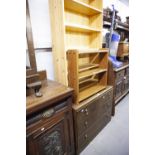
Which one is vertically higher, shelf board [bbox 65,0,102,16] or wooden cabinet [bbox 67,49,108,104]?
shelf board [bbox 65,0,102,16]

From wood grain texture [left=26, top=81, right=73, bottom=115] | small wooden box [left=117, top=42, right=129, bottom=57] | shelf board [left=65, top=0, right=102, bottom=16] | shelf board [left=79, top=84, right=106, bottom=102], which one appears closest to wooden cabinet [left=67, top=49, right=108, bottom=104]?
shelf board [left=79, top=84, right=106, bottom=102]

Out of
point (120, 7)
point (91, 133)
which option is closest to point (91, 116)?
point (91, 133)

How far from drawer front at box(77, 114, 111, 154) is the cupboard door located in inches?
9.4

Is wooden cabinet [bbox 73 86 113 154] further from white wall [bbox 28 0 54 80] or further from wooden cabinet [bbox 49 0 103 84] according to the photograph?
white wall [bbox 28 0 54 80]

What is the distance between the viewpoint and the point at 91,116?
1.75 m

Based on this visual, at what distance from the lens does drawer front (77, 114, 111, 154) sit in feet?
5.46

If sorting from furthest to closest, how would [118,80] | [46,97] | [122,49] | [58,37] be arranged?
[122,49], [118,80], [58,37], [46,97]

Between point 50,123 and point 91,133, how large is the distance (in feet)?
3.06

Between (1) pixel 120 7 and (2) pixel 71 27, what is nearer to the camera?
(2) pixel 71 27

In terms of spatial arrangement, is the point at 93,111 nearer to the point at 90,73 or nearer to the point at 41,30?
the point at 90,73
